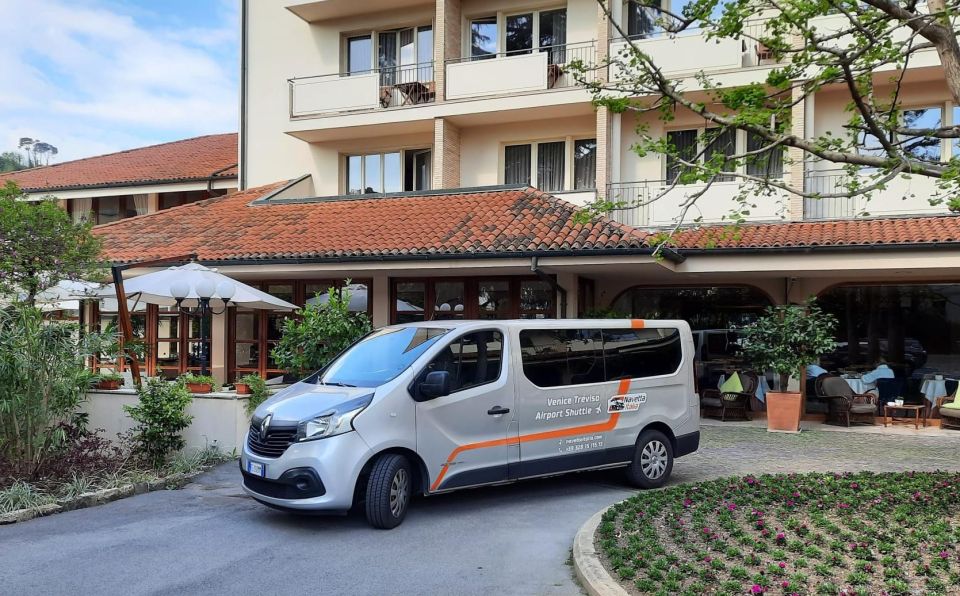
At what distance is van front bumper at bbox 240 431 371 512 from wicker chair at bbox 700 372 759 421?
33.5 ft

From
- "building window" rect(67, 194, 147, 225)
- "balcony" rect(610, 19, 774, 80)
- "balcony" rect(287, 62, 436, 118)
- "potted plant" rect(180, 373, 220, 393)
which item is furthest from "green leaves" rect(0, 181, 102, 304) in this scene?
"building window" rect(67, 194, 147, 225)

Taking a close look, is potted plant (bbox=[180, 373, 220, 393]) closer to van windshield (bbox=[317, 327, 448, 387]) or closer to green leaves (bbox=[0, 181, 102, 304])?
green leaves (bbox=[0, 181, 102, 304])

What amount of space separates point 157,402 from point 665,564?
6.82m

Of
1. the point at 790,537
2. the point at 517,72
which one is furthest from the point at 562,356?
the point at 517,72

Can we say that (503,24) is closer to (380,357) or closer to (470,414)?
(380,357)

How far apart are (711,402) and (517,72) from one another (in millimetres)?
8629

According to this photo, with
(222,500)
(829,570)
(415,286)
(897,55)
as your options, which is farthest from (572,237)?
(829,570)

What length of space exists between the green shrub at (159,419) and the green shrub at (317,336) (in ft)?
4.87

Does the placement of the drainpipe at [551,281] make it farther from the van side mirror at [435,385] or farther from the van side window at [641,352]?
the van side mirror at [435,385]

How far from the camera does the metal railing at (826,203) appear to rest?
1556cm

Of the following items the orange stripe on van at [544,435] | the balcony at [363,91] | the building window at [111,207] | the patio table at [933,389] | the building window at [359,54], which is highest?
the building window at [359,54]

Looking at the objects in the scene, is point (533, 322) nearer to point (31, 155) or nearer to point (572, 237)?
point (572, 237)

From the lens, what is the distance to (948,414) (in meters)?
13.6

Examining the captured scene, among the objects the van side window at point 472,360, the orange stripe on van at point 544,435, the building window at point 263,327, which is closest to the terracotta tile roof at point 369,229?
the building window at point 263,327
